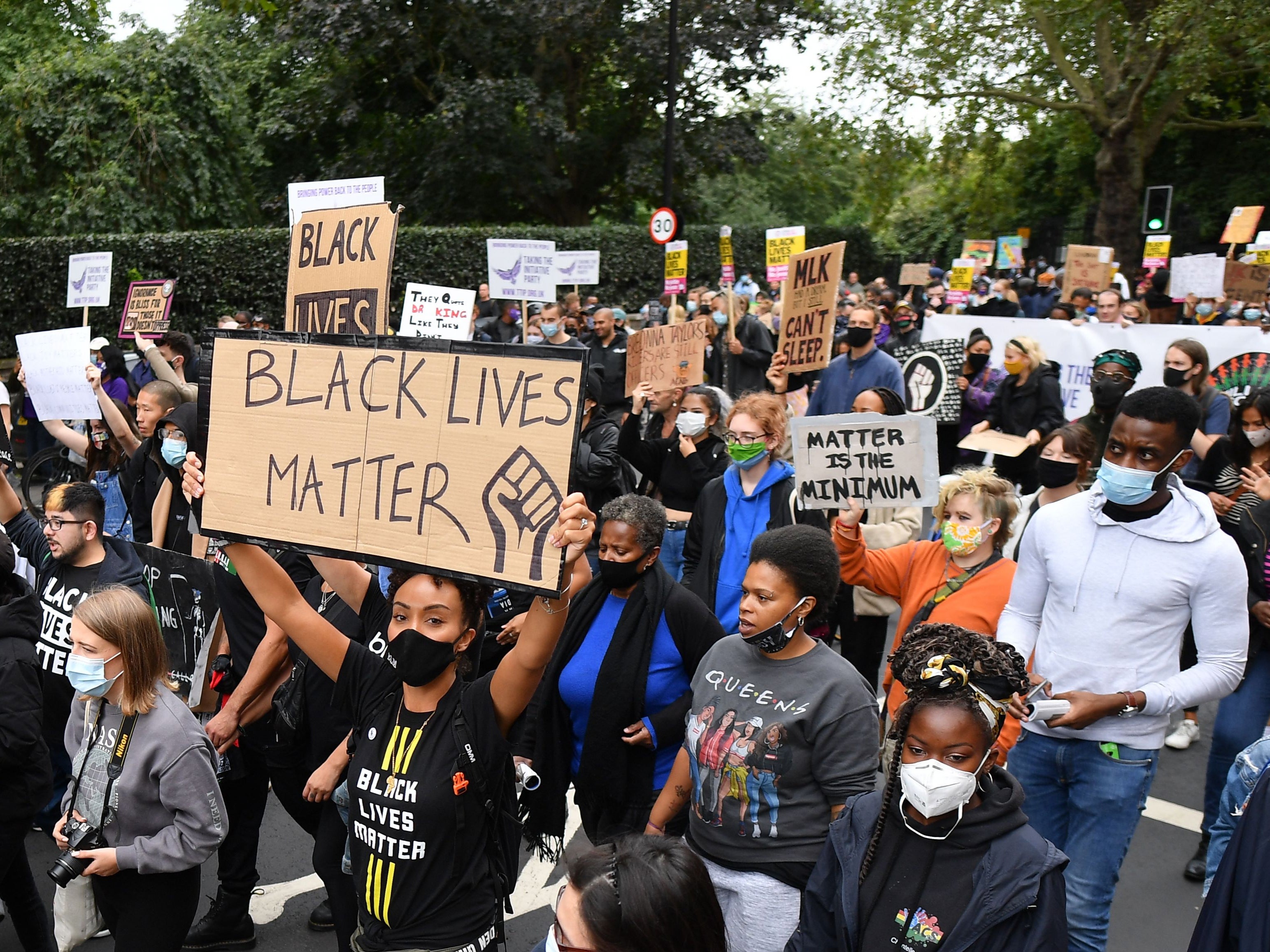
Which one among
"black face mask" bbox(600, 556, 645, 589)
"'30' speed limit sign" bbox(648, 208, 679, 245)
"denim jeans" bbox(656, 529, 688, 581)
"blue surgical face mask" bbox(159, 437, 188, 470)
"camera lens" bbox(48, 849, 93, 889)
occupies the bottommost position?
"camera lens" bbox(48, 849, 93, 889)

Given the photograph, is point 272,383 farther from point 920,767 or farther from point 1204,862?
point 1204,862

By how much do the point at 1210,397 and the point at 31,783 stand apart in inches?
266

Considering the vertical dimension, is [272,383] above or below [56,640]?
above

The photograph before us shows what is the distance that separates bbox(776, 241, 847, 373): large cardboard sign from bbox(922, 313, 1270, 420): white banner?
7.26 feet

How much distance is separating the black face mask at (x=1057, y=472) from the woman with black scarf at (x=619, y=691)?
177cm

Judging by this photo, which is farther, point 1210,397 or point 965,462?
point 965,462

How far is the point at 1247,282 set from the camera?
12898 mm

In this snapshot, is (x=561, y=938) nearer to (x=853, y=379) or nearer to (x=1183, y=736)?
(x=1183, y=736)

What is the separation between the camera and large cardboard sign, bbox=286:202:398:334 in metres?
3.82

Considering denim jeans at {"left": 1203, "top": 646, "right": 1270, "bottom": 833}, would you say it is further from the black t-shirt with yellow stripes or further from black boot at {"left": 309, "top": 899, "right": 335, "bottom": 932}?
black boot at {"left": 309, "top": 899, "right": 335, "bottom": 932}

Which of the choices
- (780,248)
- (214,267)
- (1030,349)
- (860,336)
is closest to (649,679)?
(860,336)

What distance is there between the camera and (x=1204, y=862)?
498 centimetres

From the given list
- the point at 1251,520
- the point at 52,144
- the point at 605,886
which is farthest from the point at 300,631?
the point at 52,144

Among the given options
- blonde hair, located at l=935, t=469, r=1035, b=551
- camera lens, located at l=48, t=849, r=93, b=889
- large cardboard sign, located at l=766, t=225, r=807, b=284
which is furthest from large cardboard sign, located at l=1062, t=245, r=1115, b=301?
camera lens, located at l=48, t=849, r=93, b=889
